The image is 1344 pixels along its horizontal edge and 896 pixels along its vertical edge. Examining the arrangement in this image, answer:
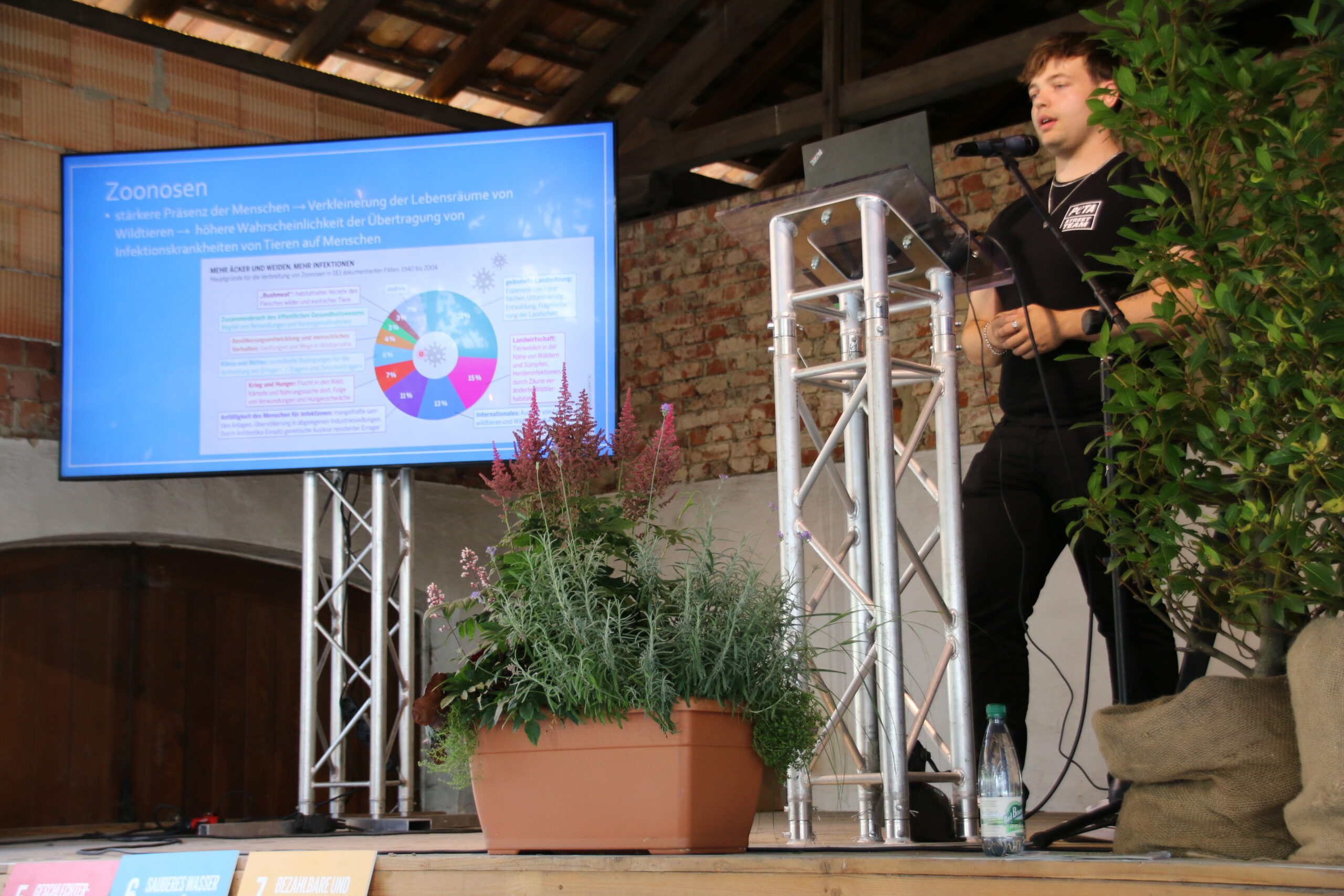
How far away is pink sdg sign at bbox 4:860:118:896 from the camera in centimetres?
194

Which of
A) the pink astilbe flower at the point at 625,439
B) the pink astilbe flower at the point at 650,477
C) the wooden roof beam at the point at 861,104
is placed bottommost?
the pink astilbe flower at the point at 650,477

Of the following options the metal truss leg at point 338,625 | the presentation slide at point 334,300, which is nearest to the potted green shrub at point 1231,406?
the presentation slide at point 334,300

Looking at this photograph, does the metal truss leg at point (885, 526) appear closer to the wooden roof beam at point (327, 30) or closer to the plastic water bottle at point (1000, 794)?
the plastic water bottle at point (1000, 794)

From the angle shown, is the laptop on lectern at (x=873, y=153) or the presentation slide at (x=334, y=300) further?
the presentation slide at (x=334, y=300)

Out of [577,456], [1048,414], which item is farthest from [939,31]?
[577,456]

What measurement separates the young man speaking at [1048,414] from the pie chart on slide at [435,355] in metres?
1.71

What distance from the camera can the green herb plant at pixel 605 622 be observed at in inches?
62.8

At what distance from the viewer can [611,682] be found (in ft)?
5.19

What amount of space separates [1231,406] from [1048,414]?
0.60m

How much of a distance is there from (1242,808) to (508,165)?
9.35 feet

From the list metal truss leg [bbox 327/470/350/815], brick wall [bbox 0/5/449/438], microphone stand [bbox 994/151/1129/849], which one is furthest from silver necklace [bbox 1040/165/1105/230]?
brick wall [bbox 0/5/449/438]

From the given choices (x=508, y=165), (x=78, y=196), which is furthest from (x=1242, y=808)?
(x=78, y=196)

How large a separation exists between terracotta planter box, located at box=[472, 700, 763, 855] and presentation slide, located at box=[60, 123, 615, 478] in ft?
6.64

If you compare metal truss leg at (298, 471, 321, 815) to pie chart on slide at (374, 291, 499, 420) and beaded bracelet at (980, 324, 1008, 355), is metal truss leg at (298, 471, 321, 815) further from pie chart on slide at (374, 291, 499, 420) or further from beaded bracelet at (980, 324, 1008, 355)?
beaded bracelet at (980, 324, 1008, 355)
